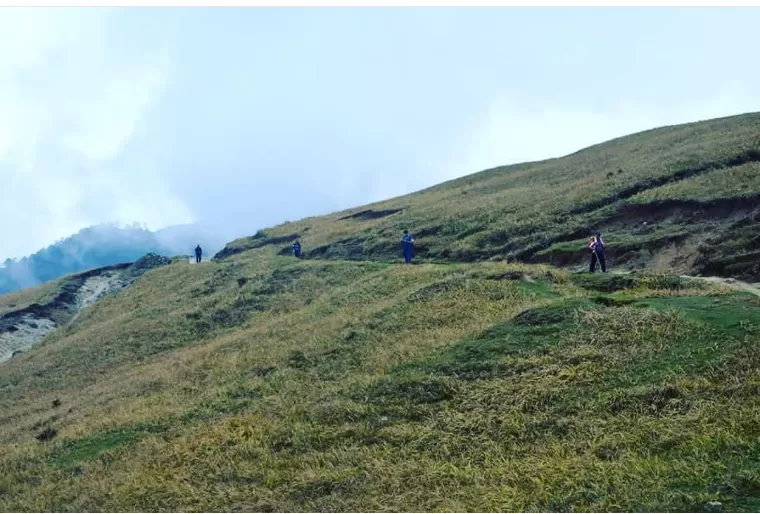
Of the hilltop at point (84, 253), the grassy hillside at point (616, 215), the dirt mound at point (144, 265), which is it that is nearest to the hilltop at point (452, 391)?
the grassy hillside at point (616, 215)

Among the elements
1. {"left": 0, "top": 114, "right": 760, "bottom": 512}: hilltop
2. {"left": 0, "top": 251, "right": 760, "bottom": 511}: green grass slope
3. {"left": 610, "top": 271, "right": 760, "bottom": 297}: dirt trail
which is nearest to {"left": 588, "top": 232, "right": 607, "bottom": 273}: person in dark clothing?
{"left": 0, "top": 114, "right": 760, "bottom": 512}: hilltop

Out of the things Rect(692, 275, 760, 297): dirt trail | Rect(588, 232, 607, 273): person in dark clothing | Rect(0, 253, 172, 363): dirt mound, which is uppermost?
Rect(0, 253, 172, 363): dirt mound

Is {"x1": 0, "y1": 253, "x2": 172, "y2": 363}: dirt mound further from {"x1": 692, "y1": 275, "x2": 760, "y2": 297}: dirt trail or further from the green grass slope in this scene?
{"x1": 692, "y1": 275, "x2": 760, "y2": 297}: dirt trail

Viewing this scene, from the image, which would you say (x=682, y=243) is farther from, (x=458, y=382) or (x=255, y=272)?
(x=255, y=272)

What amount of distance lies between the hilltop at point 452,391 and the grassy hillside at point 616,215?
222 mm

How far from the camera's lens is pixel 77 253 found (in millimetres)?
173000

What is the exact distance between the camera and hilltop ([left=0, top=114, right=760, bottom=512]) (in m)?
12.2

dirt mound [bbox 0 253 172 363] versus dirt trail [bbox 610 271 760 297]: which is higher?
dirt mound [bbox 0 253 172 363]

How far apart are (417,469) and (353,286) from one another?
79.9ft

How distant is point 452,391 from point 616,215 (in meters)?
26.3

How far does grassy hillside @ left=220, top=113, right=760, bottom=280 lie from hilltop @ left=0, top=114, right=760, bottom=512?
22 cm

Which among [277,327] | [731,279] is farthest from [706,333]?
[277,327]

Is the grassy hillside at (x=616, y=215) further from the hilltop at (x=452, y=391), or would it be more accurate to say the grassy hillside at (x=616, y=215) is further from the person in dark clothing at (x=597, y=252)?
the person in dark clothing at (x=597, y=252)

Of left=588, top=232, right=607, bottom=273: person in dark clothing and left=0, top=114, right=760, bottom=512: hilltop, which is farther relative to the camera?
left=588, top=232, right=607, bottom=273: person in dark clothing
